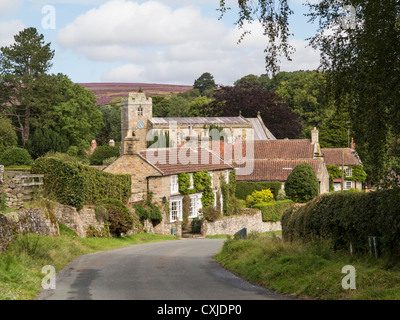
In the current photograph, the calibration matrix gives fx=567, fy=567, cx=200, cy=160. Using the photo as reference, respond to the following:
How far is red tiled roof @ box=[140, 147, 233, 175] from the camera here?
4209 centimetres

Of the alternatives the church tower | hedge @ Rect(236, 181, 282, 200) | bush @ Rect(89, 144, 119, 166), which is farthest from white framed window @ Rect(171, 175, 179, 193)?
the church tower

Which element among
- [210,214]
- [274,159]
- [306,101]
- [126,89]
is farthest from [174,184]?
[126,89]

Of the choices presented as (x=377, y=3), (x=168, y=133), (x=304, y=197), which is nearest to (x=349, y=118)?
(x=377, y=3)

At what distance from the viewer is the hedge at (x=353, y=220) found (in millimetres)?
13953

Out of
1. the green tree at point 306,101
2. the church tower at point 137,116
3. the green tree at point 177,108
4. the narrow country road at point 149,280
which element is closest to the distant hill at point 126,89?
the green tree at point 177,108

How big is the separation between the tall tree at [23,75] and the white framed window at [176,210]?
4256cm

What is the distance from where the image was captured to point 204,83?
624 ft

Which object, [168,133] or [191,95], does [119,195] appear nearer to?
[168,133]

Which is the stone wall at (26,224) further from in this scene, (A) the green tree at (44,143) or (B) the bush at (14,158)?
(A) the green tree at (44,143)

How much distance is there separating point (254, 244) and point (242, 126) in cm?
6977

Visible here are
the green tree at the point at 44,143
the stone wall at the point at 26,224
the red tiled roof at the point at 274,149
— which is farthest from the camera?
the green tree at the point at 44,143

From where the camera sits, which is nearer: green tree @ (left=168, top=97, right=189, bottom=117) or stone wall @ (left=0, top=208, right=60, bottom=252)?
stone wall @ (left=0, top=208, right=60, bottom=252)

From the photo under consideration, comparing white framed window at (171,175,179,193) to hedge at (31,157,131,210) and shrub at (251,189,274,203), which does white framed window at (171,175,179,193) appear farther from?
shrub at (251,189,274,203)

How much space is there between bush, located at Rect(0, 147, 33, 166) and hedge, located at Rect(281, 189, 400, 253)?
138 ft
